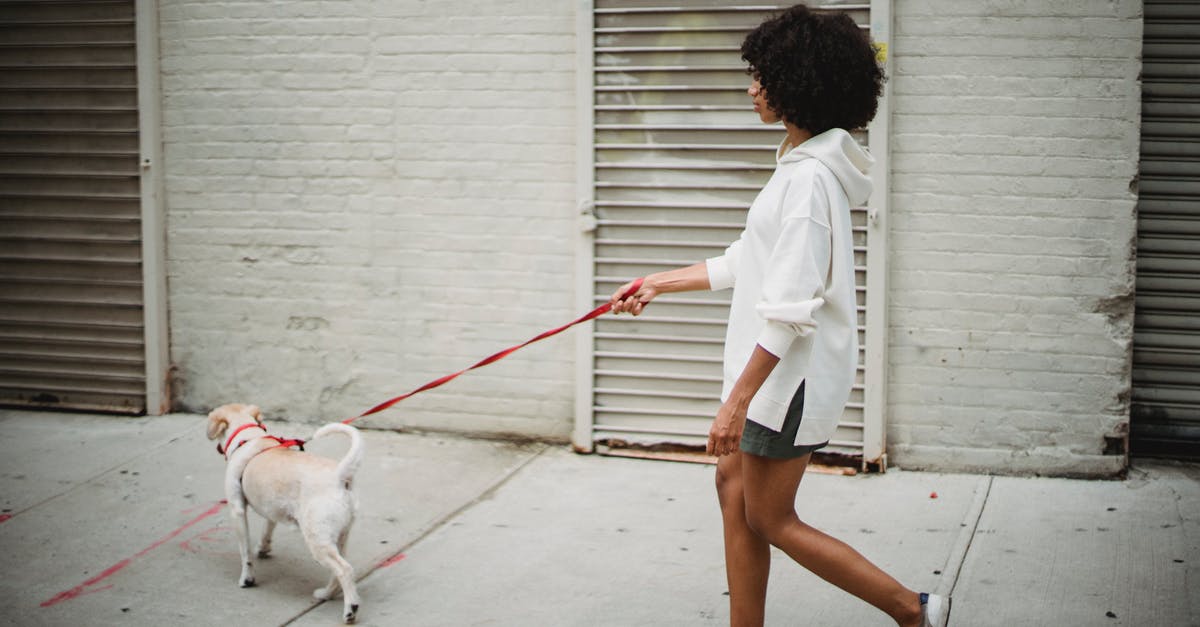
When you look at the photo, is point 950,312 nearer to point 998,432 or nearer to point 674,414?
point 998,432

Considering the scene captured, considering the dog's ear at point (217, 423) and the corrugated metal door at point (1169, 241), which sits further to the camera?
the corrugated metal door at point (1169, 241)

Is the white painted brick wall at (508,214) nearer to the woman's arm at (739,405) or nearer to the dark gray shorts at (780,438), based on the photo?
the dark gray shorts at (780,438)

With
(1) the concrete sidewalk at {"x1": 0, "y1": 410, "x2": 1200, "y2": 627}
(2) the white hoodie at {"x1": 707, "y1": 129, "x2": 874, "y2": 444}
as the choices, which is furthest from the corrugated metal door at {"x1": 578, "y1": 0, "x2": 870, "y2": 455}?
(2) the white hoodie at {"x1": 707, "y1": 129, "x2": 874, "y2": 444}

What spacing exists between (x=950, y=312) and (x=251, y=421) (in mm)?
3258

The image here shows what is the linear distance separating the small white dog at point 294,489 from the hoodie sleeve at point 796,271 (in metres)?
1.71

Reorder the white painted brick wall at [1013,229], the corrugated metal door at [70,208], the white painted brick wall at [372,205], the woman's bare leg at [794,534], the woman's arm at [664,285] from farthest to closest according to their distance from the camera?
the corrugated metal door at [70,208]
the white painted brick wall at [372,205]
the white painted brick wall at [1013,229]
the woman's arm at [664,285]
the woman's bare leg at [794,534]

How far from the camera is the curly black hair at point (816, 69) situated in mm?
3342

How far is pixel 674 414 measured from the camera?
612 centimetres

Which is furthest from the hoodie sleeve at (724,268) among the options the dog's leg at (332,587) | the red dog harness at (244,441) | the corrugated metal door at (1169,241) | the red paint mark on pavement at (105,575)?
the corrugated metal door at (1169,241)

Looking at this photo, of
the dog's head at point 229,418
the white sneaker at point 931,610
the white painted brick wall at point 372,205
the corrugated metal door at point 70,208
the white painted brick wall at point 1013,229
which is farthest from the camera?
the corrugated metal door at point 70,208

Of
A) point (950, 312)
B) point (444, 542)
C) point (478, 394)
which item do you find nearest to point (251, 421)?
point (444, 542)

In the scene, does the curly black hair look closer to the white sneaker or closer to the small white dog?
the white sneaker

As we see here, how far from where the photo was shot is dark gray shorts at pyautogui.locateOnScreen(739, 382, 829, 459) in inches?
133

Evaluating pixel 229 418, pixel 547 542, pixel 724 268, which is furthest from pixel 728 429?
pixel 229 418
